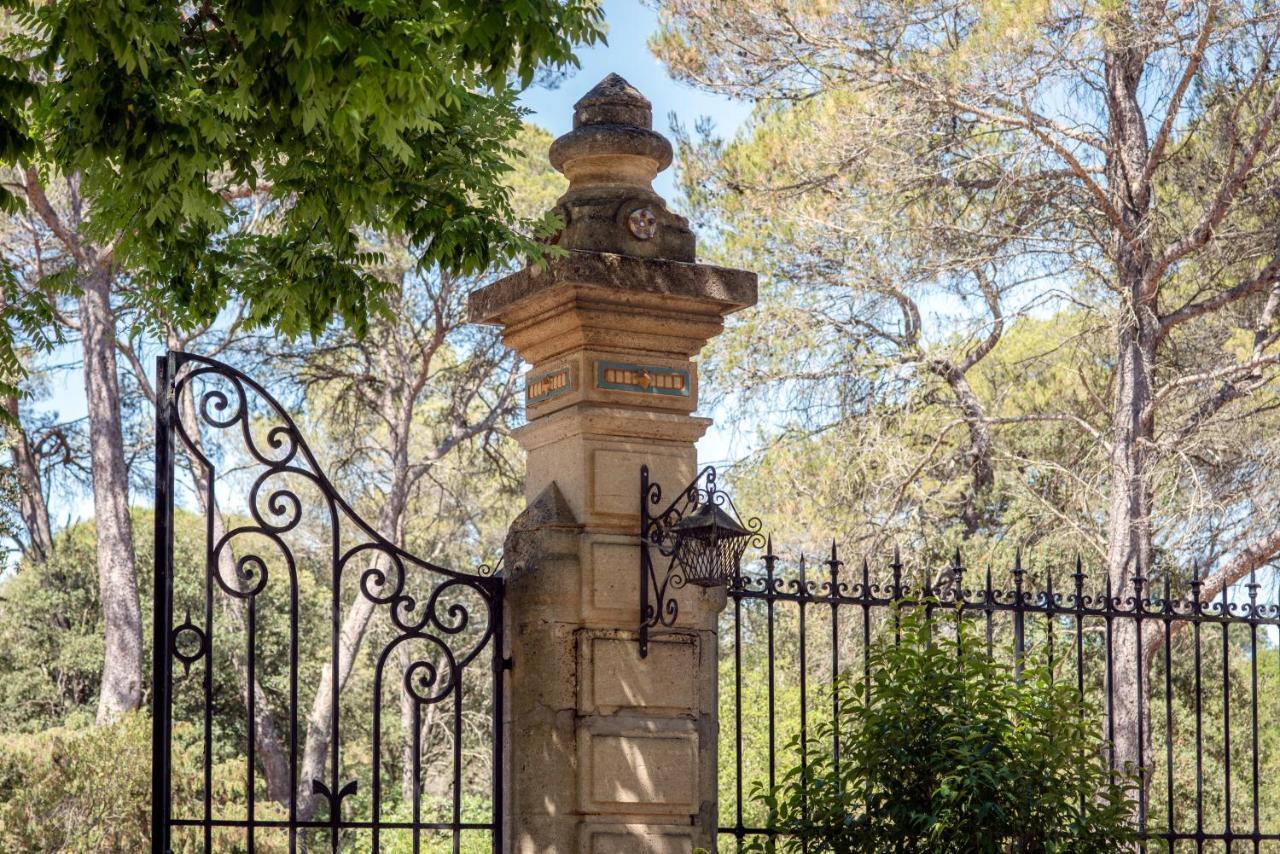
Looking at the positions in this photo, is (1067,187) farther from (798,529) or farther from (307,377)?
(307,377)

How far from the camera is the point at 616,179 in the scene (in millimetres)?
6340

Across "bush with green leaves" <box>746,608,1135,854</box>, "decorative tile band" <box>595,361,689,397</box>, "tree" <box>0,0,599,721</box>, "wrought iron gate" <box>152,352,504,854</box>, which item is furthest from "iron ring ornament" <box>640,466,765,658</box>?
"wrought iron gate" <box>152,352,504,854</box>

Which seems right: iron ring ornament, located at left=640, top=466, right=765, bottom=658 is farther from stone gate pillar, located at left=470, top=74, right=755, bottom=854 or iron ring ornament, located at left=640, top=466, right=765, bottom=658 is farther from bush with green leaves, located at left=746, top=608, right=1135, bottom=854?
bush with green leaves, located at left=746, top=608, right=1135, bottom=854

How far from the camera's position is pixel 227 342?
19.5 metres

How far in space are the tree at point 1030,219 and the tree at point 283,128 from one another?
8.06 meters

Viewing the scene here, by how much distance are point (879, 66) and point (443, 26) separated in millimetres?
10707

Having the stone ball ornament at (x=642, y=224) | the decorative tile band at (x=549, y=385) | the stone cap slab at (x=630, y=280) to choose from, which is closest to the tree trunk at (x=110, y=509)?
the decorative tile band at (x=549, y=385)

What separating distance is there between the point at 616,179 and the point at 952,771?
96.2 inches

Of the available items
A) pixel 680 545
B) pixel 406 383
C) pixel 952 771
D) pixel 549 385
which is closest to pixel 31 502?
pixel 406 383

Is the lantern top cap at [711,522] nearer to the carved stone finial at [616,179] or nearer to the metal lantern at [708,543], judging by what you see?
the metal lantern at [708,543]

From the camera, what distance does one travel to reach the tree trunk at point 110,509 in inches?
755

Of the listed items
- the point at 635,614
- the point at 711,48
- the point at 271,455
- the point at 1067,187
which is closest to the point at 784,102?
the point at 711,48

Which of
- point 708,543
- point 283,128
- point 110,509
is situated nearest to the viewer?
point 283,128

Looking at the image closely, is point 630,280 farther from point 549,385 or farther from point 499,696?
point 499,696
